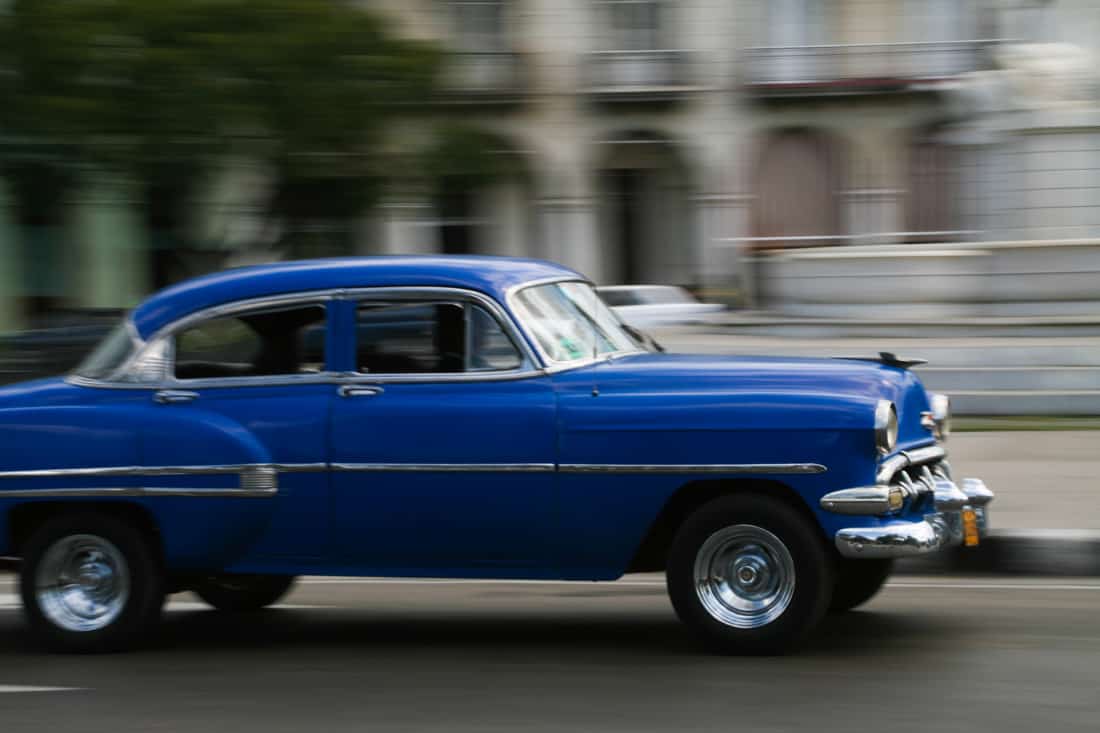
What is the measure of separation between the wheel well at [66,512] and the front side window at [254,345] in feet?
1.93

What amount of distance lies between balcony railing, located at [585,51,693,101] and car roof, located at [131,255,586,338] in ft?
96.6

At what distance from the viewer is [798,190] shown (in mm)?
39125

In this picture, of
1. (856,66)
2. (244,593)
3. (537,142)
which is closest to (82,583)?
(244,593)

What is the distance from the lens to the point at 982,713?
603 centimetres

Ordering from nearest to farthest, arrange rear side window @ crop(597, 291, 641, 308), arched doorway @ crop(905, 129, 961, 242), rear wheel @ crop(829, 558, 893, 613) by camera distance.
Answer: rear wheel @ crop(829, 558, 893, 613), rear side window @ crop(597, 291, 641, 308), arched doorway @ crop(905, 129, 961, 242)

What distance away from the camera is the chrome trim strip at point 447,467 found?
7066 millimetres

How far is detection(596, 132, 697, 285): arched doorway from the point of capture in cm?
3812

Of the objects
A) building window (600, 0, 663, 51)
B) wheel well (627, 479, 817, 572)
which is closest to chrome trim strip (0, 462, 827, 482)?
wheel well (627, 479, 817, 572)

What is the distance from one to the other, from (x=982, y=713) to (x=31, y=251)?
24738 millimetres

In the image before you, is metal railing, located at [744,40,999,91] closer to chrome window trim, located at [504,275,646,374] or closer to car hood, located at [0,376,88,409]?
chrome window trim, located at [504,275,646,374]

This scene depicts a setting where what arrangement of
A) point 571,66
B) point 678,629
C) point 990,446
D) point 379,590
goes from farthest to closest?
point 571,66 < point 990,446 < point 379,590 < point 678,629

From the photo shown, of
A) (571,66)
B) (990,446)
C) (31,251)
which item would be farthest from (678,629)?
(571,66)

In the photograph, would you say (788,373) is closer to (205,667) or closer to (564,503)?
(564,503)

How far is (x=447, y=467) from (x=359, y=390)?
0.48 metres
